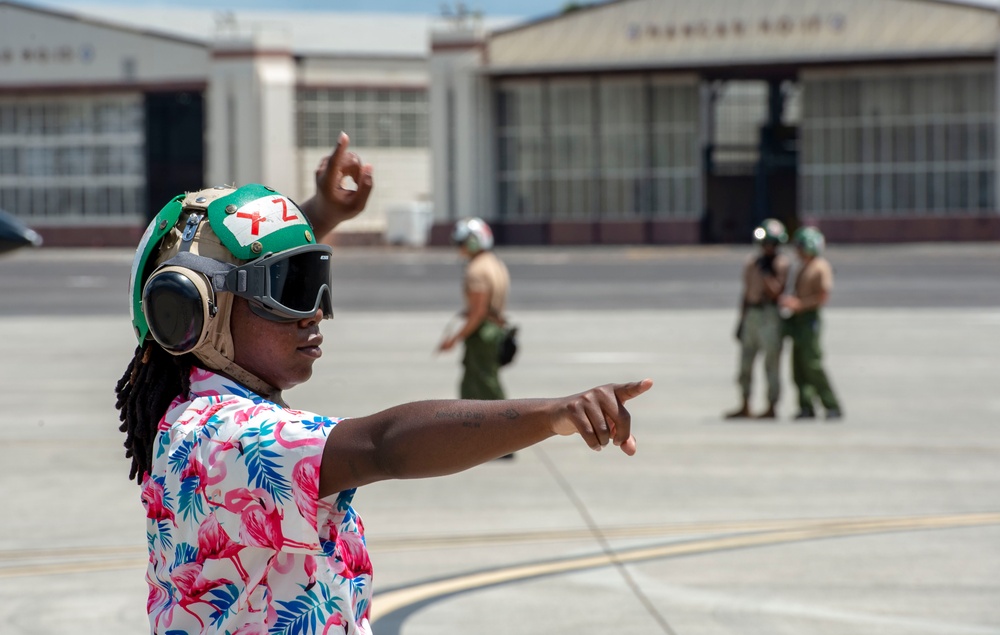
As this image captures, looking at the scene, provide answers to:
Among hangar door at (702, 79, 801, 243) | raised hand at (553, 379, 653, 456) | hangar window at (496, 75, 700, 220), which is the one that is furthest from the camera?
hangar door at (702, 79, 801, 243)

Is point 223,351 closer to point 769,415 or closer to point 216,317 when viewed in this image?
point 216,317

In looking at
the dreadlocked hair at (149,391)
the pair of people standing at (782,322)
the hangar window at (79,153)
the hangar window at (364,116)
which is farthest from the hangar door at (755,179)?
the dreadlocked hair at (149,391)

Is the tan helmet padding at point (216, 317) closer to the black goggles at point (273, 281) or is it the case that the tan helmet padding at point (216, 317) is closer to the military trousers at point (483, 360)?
the black goggles at point (273, 281)

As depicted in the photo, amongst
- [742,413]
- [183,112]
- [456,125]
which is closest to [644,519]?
[742,413]

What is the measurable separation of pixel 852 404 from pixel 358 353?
7575 millimetres

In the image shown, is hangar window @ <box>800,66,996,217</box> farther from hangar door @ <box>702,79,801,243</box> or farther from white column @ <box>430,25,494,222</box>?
white column @ <box>430,25,494,222</box>

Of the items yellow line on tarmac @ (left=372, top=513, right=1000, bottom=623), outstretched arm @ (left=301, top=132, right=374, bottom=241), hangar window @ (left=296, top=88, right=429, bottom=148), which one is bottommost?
yellow line on tarmac @ (left=372, top=513, right=1000, bottom=623)

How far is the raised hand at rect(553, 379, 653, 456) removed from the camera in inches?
86.8

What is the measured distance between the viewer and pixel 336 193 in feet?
11.7

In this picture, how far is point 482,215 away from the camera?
53.5 m

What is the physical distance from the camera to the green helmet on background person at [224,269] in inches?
101

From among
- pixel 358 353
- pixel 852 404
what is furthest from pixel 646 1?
pixel 852 404

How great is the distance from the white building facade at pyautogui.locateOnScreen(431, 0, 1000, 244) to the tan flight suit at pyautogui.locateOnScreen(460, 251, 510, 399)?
4068 centimetres

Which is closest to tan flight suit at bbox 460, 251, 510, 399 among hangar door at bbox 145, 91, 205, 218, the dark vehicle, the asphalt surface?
the dark vehicle
